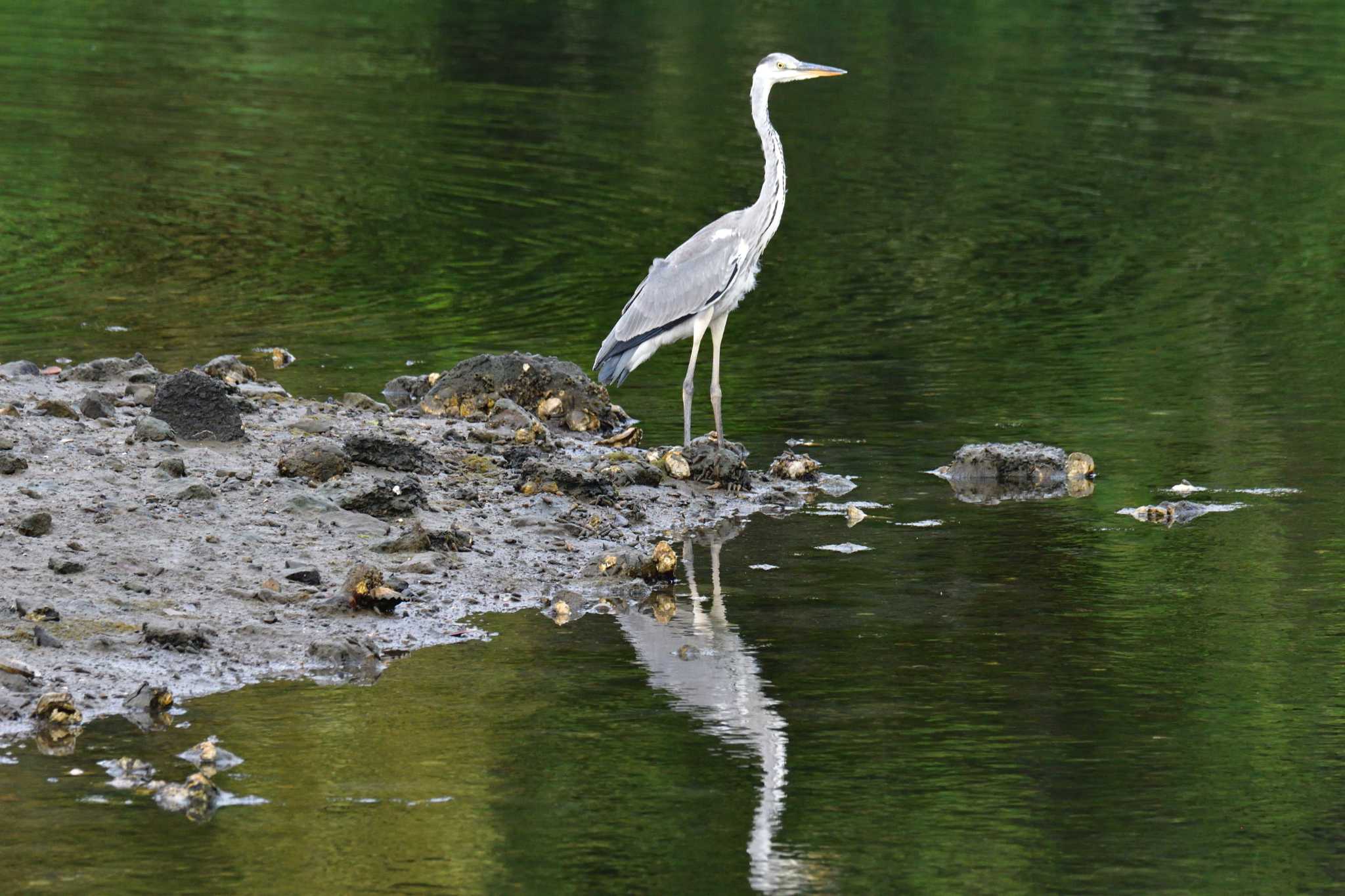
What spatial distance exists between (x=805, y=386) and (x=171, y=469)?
5.17 m

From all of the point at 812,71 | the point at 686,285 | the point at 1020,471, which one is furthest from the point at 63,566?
the point at 812,71

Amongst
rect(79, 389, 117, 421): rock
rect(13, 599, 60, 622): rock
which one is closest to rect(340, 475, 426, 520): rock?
rect(79, 389, 117, 421): rock

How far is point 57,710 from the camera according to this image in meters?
6.77

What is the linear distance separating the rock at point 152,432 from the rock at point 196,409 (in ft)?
0.56

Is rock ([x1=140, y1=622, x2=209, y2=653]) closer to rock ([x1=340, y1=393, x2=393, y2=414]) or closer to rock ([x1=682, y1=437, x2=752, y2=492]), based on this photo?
rock ([x1=682, y1=437, x2=752, y2=492])

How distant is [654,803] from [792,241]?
1282 cm

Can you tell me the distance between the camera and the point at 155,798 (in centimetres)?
631

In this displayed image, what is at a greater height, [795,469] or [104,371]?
[104,371]

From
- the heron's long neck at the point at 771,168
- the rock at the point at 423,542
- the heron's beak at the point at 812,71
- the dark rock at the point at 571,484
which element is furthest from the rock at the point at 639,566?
the heron's beak at the point at 812,71

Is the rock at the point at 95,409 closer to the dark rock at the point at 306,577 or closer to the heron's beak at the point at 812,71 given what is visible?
the dark rock at the point at 306,577

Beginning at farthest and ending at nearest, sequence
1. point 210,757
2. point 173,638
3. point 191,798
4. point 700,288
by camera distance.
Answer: point 700,288, point 173,638, point 210,757, point 191,798

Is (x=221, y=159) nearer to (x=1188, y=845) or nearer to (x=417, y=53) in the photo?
(x=417, y=53)

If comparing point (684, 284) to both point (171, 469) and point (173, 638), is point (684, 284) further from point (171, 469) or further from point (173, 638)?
point (173, 638)

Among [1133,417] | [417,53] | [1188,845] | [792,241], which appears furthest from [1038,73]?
[1188,845]
